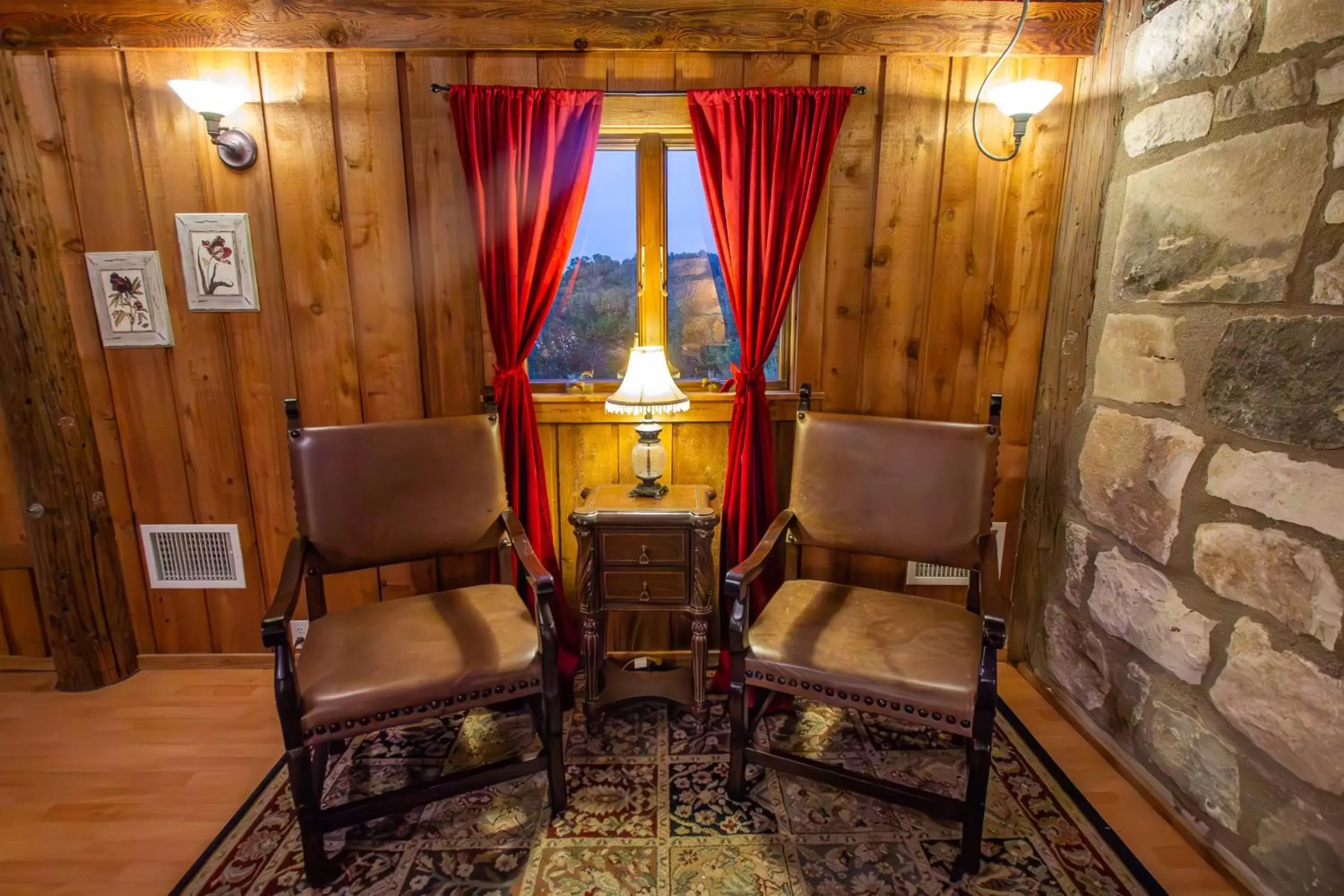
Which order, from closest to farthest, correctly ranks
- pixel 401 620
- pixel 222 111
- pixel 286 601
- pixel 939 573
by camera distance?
pixel 286 601, pixel 401 620, pixel 222 111, pixel 939 573

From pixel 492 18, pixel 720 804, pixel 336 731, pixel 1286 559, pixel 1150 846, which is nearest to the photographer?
pixel 1286 559

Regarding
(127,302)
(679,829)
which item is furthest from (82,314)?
(679,829)

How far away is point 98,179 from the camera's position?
218cm

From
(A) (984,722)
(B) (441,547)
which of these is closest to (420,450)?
(B) (441,547)

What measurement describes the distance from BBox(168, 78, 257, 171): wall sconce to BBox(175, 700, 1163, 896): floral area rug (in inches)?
75.2

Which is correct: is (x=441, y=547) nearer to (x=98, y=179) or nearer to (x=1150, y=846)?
(x=98, y=179)

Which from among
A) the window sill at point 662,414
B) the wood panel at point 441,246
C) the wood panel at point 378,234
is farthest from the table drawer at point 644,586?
the wood panel at point 378,234

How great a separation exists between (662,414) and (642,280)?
1.54ft

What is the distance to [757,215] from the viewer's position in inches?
85.1

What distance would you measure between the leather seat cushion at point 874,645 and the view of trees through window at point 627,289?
0.88 meters

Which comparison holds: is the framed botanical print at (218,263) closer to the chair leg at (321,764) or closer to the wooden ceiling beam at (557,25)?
the wooden ceiling beam at (557,25)

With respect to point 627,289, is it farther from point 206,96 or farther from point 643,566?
point 206,96

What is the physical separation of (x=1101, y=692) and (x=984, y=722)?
819 mm

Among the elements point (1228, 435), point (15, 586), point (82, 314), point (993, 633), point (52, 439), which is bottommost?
point (15, 586)
